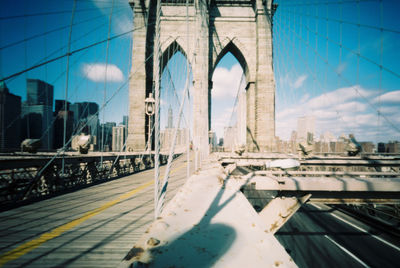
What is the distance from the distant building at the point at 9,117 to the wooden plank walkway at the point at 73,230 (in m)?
7.02

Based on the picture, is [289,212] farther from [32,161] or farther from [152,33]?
[152,33]

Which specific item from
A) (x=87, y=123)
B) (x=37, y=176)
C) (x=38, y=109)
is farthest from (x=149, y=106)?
(x=38, y=109)

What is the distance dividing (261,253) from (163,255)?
1.47ft

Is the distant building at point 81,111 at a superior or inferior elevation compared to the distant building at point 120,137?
superior

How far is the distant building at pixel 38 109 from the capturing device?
8.23 meters

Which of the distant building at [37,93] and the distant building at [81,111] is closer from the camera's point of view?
the distant building at [37,93]

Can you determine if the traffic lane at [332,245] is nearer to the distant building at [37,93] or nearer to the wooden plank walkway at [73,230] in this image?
the wooden plank walkway at [73,230]

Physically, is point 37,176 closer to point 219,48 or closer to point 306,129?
point 306,129

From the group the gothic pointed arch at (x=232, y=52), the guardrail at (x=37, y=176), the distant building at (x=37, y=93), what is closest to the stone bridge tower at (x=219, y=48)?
the gothic pointed arch at (x=232, y=52)

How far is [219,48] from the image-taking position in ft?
57.0

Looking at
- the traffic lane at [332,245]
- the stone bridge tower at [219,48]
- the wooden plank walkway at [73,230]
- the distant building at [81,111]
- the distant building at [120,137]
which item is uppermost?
the stone bridge tower at [219,48]

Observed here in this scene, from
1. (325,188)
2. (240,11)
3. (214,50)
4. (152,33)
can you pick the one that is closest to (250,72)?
(214,50)

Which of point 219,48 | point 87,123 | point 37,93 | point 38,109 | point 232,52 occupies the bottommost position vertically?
point 87,123

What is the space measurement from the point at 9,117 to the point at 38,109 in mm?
1786
